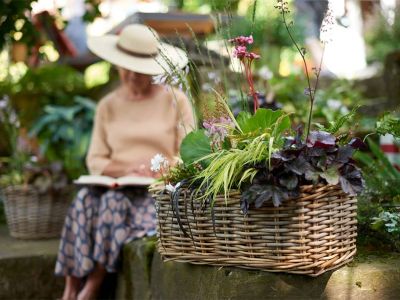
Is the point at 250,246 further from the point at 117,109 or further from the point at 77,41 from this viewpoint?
the point at 77,41

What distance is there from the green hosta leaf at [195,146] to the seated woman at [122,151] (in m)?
0.97

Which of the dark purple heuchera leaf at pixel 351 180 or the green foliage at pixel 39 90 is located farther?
the green foliage at pixel 39 90

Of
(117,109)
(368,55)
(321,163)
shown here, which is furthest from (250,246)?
(368,55)

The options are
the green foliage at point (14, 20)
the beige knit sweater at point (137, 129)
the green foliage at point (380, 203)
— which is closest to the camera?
the green foliage at point (380, 203)

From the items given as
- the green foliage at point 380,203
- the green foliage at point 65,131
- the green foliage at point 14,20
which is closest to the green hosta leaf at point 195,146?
the green foliage at point 380,203

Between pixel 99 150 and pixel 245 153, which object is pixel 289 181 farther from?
pixel 99 150

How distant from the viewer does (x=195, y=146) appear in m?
2.74

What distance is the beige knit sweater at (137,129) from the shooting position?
4.07 m

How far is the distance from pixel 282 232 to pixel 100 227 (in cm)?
156

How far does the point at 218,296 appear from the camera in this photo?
2.71 m

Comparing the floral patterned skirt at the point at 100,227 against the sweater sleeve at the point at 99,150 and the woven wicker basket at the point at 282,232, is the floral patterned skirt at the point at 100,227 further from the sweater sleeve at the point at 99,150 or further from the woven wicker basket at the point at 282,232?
the woven wicker basket at the point at 282,232

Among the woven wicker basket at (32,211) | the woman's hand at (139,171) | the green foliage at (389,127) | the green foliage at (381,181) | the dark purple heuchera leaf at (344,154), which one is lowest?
the woven wicker basket at (32,211)

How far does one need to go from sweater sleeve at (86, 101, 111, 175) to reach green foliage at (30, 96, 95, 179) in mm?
1960

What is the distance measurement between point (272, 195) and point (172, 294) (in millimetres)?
954
